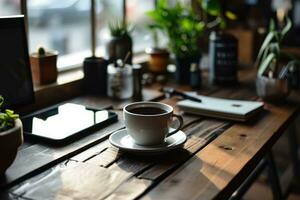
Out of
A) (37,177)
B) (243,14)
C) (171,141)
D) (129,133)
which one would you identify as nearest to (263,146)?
(171,141)

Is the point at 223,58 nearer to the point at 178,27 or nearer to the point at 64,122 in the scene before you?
the point at 178,27

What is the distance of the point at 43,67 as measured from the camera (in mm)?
1639

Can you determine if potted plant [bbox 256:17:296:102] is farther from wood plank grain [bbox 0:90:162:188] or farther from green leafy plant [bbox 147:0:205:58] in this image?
wood plank grain [bbox 0:90:162:188]

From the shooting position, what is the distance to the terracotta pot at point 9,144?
3.12 ft

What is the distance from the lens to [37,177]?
1.04 metres

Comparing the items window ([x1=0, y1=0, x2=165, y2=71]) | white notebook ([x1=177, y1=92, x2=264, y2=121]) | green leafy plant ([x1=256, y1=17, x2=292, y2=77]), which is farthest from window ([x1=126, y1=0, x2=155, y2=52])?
white notebook ([x1=177, y1=92, x2=264, y2=121])

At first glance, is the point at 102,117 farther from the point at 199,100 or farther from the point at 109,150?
the point at 199,100

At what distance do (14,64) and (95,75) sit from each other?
1.33 ft

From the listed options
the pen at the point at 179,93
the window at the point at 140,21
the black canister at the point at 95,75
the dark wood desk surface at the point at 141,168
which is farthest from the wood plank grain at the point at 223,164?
the window at the point at 140,21

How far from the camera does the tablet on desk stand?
4.16ft

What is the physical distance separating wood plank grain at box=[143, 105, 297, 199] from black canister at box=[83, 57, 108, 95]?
58cm

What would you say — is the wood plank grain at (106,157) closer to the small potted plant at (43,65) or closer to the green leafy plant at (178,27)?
the small potted plant at (43,65)

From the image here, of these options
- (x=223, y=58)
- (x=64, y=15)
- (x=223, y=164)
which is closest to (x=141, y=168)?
(x=223, y=164)

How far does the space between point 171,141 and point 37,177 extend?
37 cm
